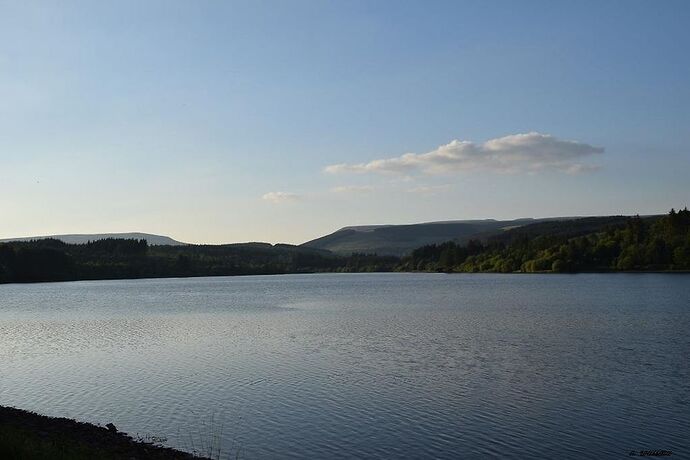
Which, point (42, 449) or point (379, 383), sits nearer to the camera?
Answer: point (42, 449)

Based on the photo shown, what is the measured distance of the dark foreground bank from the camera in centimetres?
1489

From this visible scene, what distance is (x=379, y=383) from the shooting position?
29656 millimetres

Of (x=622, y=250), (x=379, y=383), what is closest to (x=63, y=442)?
(x=379, y=383)

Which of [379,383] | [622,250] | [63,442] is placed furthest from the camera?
[622,250]

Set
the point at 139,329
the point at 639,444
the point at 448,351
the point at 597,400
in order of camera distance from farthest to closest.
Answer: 1. the point at 139,329
2. the point at 448,351
3. the point at 597,400
4. the point at 639,444

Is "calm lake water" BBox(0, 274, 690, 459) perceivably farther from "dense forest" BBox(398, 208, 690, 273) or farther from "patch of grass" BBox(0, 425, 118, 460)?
"dense forest" BBox(398, 208, 690, 273)

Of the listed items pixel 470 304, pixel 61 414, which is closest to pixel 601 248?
pixel 470 304

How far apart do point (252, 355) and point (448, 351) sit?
11515 mm

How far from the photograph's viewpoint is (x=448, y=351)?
38781 mm

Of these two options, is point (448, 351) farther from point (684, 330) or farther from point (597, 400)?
point (684, 330)

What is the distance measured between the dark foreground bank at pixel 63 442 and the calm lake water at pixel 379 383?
1.64 meters

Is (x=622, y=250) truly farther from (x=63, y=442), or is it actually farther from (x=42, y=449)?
(x=42, y=449)

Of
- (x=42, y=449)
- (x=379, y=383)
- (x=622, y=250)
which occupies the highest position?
(x=622, y=250)

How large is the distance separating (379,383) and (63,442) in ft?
48.0
